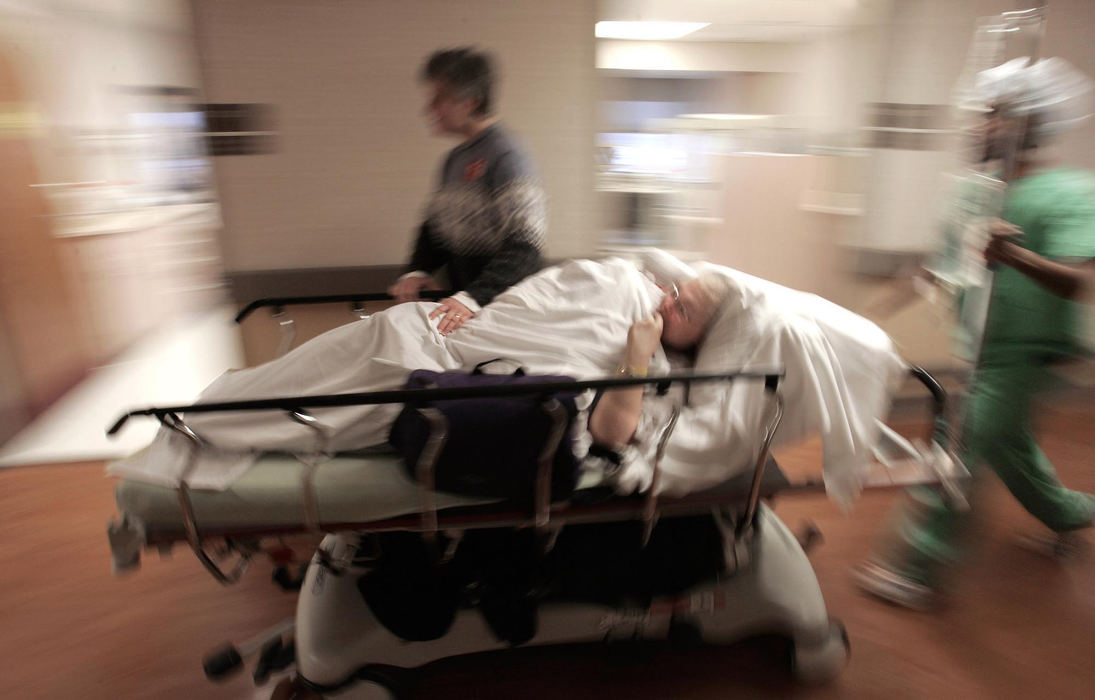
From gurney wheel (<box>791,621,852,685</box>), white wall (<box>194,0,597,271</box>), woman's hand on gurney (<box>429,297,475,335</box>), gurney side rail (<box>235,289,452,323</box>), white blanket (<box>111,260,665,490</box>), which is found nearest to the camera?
white blanket (<box>111,260,665,490</box>)

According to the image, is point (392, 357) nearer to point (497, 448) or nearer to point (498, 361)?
point (498, 361)

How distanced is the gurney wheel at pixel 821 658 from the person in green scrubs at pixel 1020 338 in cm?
43

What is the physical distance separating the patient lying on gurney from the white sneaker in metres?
0.80

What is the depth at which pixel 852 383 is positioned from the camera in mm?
1535

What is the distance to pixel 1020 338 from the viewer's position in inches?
73.5

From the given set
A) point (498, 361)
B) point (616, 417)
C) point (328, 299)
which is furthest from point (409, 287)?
point (616, 417)

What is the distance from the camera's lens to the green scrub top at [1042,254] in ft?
5.61

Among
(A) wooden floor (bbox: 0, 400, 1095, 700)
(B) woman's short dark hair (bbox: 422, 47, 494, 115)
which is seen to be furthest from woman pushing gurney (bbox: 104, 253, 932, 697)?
(B) woman's short dark hair (bbox: 422, 47, 494, 115)

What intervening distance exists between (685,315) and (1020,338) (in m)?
0.97

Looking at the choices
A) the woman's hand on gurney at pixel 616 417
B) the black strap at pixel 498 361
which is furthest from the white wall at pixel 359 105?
the woman's hand on gurney at pixel 616 417

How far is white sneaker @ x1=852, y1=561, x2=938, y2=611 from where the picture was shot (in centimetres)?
198

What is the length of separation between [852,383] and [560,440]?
29.6 inches

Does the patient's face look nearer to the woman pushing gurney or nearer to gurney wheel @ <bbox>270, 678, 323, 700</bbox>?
the woman pushing gurney

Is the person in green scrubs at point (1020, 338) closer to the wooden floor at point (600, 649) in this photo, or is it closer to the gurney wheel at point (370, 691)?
the wooden floor at point (600, 649)
